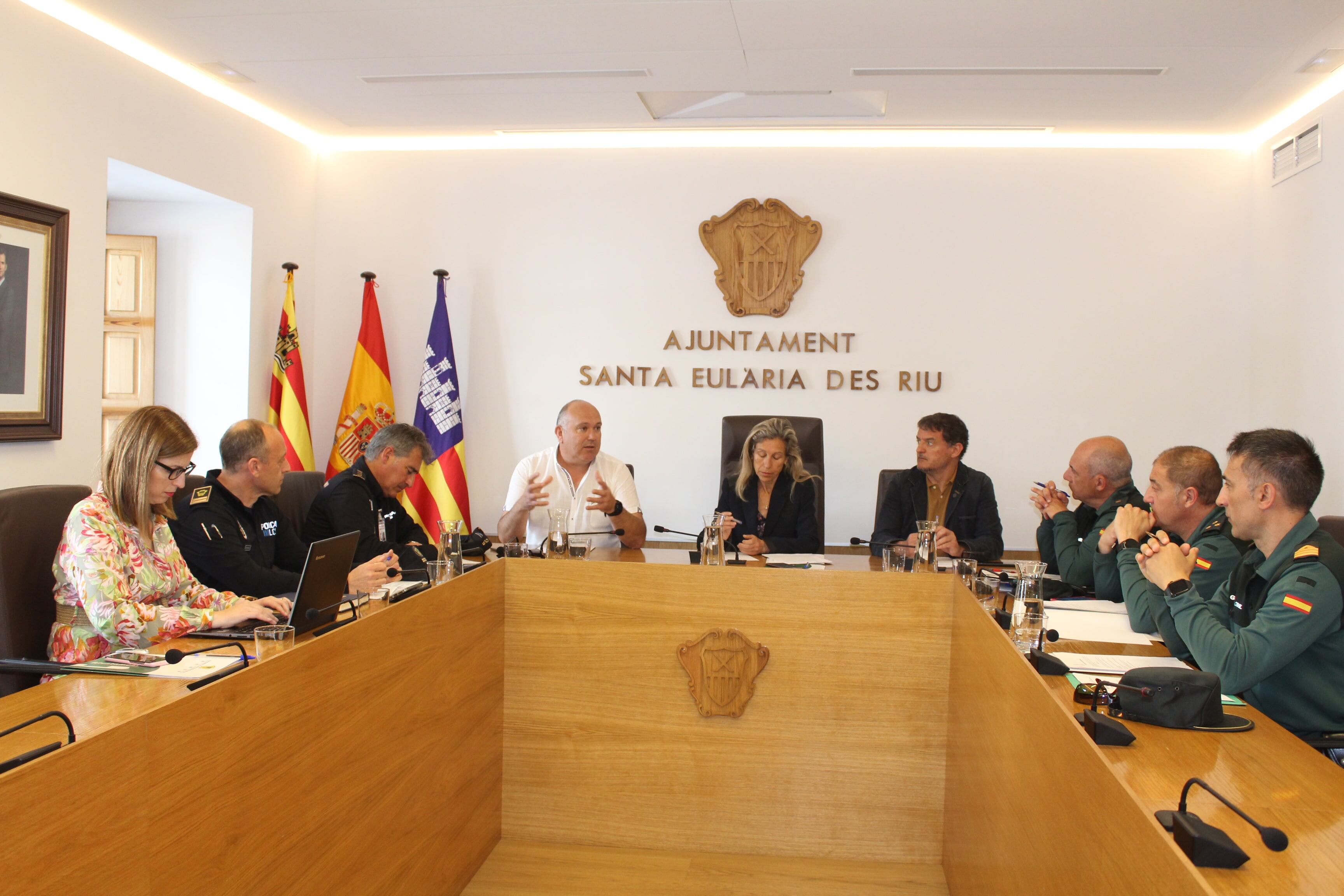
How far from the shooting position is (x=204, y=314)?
4902mm

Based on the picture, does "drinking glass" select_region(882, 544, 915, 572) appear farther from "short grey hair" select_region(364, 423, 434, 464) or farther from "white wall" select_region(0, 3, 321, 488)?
"white wall" select_region(0, 3, 321, 488)

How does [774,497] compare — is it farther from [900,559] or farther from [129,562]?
[129,562]

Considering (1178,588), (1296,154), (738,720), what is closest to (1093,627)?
(1178,588)

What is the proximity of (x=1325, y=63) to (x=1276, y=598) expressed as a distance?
9.99ft

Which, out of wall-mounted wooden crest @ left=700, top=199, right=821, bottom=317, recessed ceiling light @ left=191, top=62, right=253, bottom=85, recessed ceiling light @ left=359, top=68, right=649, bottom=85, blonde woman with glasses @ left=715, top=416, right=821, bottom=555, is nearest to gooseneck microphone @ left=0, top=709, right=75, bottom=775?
blonde woman with glasses @ left=715, top=416, right=821, bottom=555

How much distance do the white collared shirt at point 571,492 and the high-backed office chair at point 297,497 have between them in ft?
2.61

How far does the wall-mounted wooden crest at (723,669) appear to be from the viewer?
269cm

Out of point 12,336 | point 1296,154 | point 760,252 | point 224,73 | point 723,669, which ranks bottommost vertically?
point 723,669

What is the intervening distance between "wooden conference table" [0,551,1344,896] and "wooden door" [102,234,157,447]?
304 centimetres

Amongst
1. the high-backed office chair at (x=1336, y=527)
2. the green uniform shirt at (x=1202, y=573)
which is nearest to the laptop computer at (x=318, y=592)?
the green uniform shirt at (x=1202, y=573)

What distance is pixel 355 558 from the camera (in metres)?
3.32

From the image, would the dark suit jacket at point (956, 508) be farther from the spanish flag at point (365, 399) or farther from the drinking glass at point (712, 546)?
the spanish flag at point (365, 399)

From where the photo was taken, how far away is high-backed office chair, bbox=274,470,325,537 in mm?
3631

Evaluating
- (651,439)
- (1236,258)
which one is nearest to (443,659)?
(651,439)
